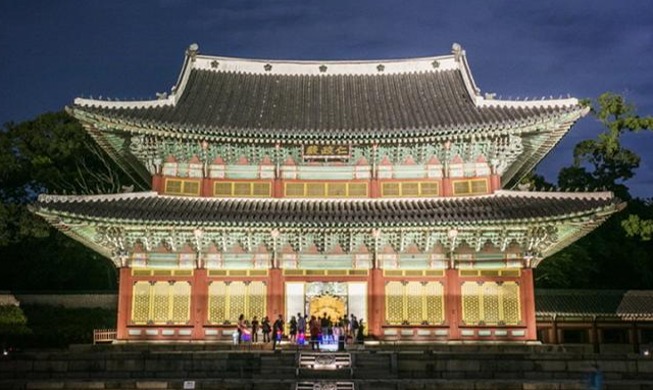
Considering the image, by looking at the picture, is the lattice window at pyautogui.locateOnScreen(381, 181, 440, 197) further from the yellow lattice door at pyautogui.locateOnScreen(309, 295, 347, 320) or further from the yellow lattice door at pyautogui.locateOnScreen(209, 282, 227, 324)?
the yellow lattice door at pyautogui.locateOnScreen(209, 282, 227, 324)

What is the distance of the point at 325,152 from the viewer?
34.2m

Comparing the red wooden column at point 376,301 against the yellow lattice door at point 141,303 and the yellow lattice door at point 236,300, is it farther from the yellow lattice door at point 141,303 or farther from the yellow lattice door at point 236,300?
the yellow lattice door at point 141,303

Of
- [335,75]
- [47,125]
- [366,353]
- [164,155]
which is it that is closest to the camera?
[366,353]

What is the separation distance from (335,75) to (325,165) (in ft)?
28.8

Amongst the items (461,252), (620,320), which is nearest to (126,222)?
(461,252)

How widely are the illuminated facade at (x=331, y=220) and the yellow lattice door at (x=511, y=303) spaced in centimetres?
5

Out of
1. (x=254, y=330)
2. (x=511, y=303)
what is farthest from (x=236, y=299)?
(x=511, y=303)

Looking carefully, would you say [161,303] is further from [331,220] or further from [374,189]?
[374,189]

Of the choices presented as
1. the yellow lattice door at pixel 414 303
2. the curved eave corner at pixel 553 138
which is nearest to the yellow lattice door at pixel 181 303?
the yellow lattice door at pixel 414 303

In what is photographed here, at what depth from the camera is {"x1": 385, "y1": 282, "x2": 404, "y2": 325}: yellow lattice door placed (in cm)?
3206

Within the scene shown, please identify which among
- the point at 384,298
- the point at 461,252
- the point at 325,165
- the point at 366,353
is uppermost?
the point at 325,165

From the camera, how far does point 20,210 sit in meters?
52.4

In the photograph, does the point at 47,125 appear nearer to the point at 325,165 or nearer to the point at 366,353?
the point at 325,165

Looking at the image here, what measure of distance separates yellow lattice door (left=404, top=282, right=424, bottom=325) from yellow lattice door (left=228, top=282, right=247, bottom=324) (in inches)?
306
